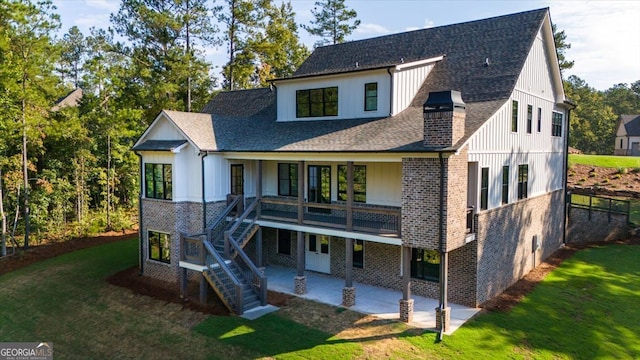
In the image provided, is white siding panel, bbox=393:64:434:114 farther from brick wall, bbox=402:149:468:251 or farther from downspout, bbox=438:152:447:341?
downspout, bbox=438:152:447:341

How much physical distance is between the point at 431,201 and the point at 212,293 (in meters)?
9.26

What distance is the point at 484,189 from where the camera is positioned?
14797 millimetres

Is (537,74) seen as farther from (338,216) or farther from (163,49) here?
(163,49)

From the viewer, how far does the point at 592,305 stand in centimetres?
1515

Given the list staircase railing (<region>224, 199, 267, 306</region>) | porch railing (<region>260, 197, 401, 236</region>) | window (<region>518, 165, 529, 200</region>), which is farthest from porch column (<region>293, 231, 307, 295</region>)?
window (<region>518, 165, 529, 200</region>)

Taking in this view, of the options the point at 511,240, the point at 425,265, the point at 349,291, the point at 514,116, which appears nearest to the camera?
the point at 349,291

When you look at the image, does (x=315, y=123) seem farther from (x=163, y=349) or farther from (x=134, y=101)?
(x=134, y=101)

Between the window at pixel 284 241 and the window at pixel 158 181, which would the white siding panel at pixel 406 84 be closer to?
the window at pixel 284 241

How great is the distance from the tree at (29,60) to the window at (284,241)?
14527 millimetres

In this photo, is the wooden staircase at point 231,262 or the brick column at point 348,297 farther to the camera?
the wooden staircase at point 231,262

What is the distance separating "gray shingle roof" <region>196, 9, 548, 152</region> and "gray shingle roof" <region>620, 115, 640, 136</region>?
5414 centimetres

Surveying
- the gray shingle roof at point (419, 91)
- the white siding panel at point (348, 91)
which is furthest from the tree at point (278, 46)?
the white siding panel at point (348, 91)

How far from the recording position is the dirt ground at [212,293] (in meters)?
14.3

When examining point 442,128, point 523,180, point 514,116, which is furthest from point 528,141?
point 442,128
